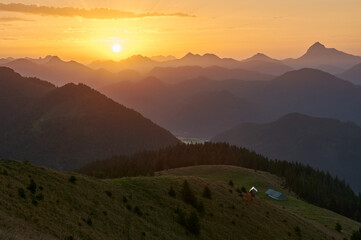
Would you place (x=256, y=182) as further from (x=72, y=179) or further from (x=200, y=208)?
(x=72, y=179)

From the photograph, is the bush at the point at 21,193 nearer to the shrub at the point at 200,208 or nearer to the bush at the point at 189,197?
the bush at the point at 189,197

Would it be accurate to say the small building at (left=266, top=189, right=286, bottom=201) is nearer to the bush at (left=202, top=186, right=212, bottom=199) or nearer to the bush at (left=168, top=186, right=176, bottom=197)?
the bush at (left=202, top=186, right=212, bottom=199)

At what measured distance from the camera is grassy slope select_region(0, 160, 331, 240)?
30172 mm

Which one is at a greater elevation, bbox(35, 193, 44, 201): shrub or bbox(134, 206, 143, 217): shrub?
bbox(35, 193, 44, 201): shrub

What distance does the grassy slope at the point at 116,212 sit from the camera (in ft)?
99.0

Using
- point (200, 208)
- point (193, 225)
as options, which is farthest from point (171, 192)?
point (193, 225)

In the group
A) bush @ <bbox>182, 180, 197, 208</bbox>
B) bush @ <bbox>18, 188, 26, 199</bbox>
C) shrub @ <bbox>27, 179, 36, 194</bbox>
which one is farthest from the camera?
bush @ <bbox>182, 180, 197, 208</bbox>

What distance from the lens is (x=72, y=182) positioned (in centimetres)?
4262

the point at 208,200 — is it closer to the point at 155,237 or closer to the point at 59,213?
the point at 155,237

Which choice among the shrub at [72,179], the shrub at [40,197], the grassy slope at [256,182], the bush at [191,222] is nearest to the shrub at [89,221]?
the shrub at [40,197]

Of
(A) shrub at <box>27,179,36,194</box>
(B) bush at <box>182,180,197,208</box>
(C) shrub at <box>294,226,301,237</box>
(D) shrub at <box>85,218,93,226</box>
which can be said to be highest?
(A) shrub at <box>27,179,36,194</box>

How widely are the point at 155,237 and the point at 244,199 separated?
1210 inches

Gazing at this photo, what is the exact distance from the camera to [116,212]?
4022cm

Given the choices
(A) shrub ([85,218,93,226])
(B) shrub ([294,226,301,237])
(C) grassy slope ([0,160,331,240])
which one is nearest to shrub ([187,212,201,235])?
(C) grassy slope ([0,160,331,240])
